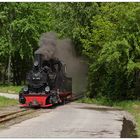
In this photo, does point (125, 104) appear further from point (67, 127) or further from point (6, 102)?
point (67, 127)

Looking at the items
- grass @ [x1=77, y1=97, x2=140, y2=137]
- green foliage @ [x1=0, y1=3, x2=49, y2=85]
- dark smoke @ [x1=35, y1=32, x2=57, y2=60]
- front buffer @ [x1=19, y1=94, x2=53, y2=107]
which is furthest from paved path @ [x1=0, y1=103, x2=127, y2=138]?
green foliage @ [x1=0, y1=3, x2=49, y2=85]

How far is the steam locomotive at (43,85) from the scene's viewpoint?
29.3 m

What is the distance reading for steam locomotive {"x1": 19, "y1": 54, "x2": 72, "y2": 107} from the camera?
29328mm

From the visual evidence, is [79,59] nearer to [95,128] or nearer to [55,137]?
[95,128]

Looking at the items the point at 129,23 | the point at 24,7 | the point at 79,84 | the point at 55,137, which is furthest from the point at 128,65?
the point at 24,7

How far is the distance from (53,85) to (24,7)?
75.1 ft

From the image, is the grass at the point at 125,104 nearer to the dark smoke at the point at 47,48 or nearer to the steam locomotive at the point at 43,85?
the steam locomotive at the point at 43,85

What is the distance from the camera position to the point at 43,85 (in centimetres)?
2989

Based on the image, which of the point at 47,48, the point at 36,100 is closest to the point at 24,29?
the point at 47,48

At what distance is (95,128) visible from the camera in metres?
18.2

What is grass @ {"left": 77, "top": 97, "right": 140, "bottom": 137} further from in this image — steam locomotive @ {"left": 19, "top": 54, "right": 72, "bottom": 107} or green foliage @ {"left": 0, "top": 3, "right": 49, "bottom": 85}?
green foliage @ {"left": 0, "top": 3, "right": 49, "bottom": 85}

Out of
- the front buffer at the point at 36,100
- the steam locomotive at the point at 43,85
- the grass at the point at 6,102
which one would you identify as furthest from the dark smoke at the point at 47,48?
the grass at the point at 6,102

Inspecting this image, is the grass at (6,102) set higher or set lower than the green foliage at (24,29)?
lower

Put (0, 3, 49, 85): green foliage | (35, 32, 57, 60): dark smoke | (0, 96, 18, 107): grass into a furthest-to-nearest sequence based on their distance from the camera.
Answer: (0, 3, 49, 85): green foliage < (35, 32, 57, 60): dark smoke < (0, 96, 18, 107): grass
